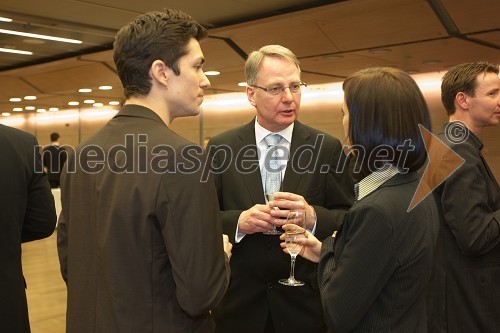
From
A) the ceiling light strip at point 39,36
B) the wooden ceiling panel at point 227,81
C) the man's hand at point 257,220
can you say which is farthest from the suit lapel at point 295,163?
the wooden ceiling panel at point 227,81

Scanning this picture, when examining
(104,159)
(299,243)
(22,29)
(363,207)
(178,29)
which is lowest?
(299,243)

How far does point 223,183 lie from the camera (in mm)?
2361

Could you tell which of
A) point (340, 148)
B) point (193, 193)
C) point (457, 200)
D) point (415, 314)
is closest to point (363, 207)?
point (415, 314)

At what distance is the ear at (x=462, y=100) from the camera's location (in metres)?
2.81

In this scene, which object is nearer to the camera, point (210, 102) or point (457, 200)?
point (457, 200)

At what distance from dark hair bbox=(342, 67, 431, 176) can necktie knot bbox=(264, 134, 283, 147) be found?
85 centimetres

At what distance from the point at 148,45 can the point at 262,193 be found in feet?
3.20

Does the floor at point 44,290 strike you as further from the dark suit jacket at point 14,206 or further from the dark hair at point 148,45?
the dark hair at point 148,45

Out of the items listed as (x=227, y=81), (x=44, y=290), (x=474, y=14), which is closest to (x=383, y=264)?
(x=474, y=14)

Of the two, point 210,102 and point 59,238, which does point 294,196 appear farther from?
point 210,102

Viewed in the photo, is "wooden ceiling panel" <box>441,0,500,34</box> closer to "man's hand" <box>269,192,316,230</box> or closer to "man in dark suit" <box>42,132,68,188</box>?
"man's hand" <box>269,192,316,230</box>

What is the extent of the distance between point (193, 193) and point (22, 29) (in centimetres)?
544

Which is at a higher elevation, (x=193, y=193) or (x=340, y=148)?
(x=340, y=148)

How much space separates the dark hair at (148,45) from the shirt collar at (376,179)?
0.70 metres
